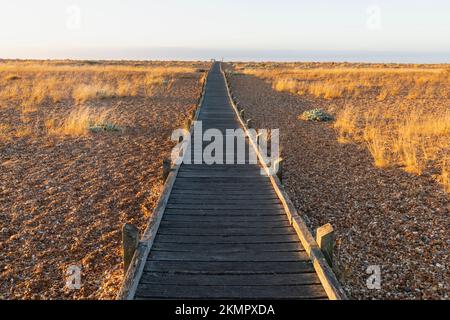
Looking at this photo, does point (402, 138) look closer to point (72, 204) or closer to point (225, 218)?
point (225, 218)

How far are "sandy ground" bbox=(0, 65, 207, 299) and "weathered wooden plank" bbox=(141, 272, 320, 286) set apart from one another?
795 millimetres

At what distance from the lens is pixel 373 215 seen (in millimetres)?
6828

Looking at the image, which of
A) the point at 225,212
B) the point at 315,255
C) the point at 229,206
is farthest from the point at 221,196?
the point at 315,255

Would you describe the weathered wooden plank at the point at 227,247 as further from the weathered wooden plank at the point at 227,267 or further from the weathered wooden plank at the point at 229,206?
the weathered wooden plank at the point at 229,206

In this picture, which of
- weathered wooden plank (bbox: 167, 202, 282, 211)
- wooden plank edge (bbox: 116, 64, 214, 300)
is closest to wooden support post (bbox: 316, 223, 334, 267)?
weathered wooden plank (bbox: 167, 202, 282, 211)

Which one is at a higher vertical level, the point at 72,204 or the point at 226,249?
the point at 226,249

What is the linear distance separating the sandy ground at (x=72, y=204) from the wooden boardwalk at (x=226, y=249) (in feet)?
2.56

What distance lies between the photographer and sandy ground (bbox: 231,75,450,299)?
4953mm

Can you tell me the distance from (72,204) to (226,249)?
12.4 feet
